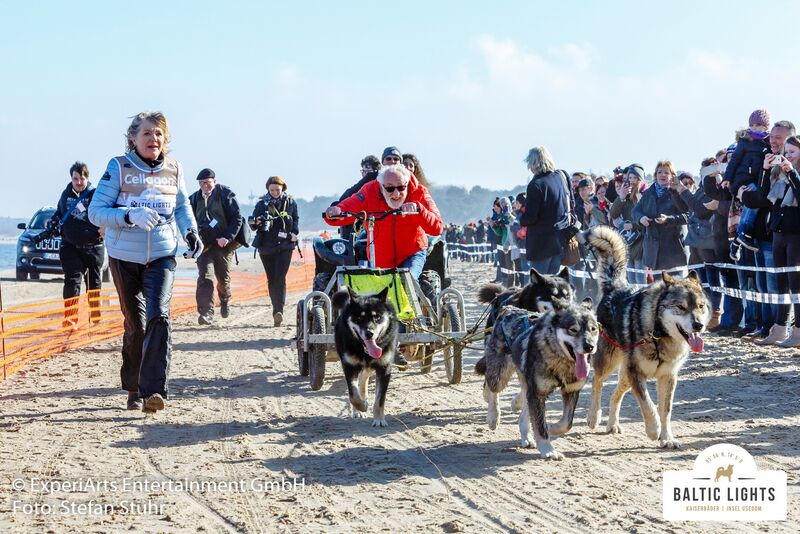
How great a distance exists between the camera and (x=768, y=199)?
1016cm

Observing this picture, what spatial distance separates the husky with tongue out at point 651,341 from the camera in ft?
20.7

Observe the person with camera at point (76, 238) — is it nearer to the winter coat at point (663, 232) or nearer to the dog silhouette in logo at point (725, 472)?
the winter coat at point (663, 232)

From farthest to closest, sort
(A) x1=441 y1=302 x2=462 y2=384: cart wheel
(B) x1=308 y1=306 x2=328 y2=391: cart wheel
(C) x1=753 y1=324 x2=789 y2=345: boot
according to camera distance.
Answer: (C) x1=753 y1=324 x2=789 y2=345: boot → (A) x1=441 y1=302 x2=462 y2=384: cart wheel → (B) x1=308 y1=306 x2=328 y2=391: cart wheel

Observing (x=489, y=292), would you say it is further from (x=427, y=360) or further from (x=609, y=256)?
(x=609, y=256)

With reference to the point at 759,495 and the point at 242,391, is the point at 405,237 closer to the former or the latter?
the point at 242,391

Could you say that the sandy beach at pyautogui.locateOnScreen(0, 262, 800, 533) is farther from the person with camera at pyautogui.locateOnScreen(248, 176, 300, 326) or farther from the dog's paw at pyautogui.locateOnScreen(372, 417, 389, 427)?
the person with camera at pyautogui.locateOnScreen(248, 176, 300, 326)

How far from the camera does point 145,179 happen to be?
7344 mm

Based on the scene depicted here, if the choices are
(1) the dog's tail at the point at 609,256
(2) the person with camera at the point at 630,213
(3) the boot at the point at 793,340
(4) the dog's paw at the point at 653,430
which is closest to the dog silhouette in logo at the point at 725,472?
(4) the dog's paw at the point at 653,430

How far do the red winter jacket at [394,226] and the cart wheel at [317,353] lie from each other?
0.80 m

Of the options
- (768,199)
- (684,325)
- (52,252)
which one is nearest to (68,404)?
(684,325)

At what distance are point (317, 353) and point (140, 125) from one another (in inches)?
94.0

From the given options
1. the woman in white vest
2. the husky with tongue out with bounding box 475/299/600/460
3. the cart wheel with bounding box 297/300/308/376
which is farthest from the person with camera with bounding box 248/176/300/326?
the husky with tongue out with bounding box 475/299/600/460

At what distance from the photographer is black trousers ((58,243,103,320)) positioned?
41.4 feet

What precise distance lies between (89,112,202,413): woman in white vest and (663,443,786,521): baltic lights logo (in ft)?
12.5
